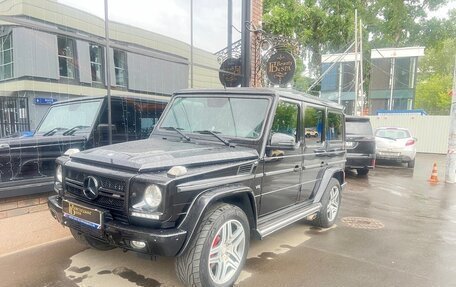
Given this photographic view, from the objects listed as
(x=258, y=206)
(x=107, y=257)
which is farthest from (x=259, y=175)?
(x=107, y=257)

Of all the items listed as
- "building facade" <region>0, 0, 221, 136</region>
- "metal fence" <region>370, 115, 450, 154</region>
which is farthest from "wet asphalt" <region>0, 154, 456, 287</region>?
"metal fence" <region>370, 115, 450, 154</region>

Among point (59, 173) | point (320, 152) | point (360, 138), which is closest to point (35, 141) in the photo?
point (59, 173)

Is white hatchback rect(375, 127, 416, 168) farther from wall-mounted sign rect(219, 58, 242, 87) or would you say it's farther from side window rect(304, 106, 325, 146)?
side window rect(304, 106, 325, 146)

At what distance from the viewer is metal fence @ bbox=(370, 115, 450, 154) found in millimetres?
20002

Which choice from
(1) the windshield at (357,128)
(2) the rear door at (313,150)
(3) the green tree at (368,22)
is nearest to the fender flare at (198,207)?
(2) the rear door at (313,150)

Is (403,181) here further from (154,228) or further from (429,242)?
(154,228)

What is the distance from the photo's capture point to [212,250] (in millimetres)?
3172

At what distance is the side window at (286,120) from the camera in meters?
4.07

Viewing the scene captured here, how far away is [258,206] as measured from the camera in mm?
3834

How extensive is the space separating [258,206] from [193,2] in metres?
5.20

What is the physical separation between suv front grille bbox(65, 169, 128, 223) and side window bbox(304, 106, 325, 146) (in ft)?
8.71

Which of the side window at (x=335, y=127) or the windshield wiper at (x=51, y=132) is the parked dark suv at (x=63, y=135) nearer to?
the windshield wiper at (x=51, y=132)

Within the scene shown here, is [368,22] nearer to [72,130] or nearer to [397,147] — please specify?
[397,147]

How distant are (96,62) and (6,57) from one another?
1259 millimetres
